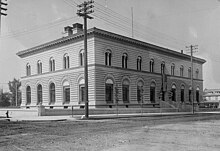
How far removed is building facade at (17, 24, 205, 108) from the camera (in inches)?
1688

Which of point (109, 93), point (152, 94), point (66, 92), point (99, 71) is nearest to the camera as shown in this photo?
point (99, 71)

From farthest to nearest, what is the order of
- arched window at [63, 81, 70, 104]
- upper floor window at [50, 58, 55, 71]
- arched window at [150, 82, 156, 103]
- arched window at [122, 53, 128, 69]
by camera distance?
1. arched window at [150, 82, 156, 103]
2. upper floor window at [50, 58, 55, 71]
3. arched window at [122, 53, 128, 69]
4. arched window at [63, 81, 70, 104]

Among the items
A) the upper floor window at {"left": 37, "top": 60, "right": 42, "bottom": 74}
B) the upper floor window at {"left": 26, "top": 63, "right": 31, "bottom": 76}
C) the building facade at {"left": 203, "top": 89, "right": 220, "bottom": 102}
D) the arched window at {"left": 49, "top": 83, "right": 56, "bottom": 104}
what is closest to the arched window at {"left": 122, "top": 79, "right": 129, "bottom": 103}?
the arched window at {"left": 49, "top": 83, "right": 56, "bottom": 104}

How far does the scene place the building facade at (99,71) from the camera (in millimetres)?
42875

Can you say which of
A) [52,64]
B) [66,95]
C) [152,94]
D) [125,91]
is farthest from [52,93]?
[152,94]

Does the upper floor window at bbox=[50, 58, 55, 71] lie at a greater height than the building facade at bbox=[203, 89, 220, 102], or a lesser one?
greater

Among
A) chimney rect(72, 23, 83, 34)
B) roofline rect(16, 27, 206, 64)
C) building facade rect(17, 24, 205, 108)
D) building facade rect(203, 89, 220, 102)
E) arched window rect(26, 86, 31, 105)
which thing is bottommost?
building facade rect(203, 89, 220, 102)

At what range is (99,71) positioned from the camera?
42.3 meters

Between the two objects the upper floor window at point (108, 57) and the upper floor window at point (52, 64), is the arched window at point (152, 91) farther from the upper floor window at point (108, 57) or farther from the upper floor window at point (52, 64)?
the upper floor window at point (52, 64)

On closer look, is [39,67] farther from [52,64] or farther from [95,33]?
[95,33]

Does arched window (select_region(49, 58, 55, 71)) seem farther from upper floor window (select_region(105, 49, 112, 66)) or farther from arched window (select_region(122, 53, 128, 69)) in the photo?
arched window (select_region(122, 53, 128, 69))

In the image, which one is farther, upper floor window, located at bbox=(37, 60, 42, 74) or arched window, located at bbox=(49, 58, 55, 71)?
upper floor window, located at bbox=(37, 60, 42, 74)

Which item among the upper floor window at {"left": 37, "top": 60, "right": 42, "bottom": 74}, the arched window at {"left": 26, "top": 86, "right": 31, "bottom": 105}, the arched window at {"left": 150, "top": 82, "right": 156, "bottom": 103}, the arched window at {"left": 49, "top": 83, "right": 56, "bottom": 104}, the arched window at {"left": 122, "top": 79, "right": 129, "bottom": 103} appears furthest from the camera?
the arched window at {"left": 26, "top": 86, "right": 31, "bottom": 105}

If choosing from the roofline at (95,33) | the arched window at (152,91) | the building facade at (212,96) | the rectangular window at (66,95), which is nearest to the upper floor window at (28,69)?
the roofline at (95,33)
